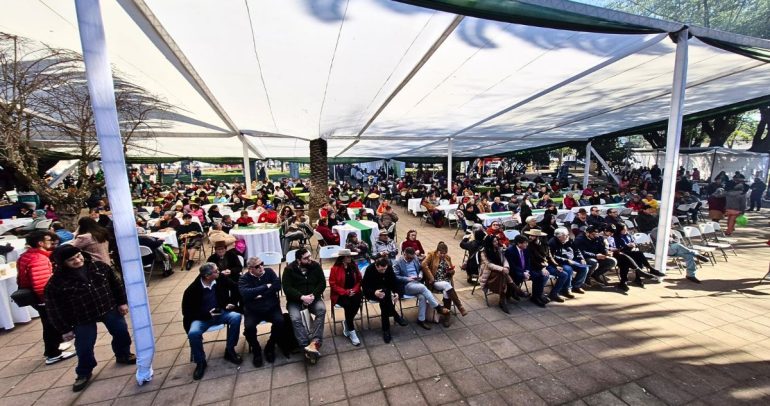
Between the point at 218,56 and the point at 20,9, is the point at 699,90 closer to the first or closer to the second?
the point at 218,56

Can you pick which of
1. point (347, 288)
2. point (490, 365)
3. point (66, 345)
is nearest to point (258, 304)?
point (347, 288)

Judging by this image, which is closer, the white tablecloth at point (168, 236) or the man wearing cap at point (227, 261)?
the man wearing cap at point (227, 261)

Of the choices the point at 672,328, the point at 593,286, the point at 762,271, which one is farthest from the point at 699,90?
the point at 672,328

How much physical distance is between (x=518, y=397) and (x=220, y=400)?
9.16ft

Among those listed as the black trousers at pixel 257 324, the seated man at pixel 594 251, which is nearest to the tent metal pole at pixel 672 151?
the seated man at pixel 594 251

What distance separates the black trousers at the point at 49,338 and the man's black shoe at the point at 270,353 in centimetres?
231

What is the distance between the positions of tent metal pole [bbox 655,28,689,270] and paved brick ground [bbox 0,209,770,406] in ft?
3.79

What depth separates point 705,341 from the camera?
3715 millimetres

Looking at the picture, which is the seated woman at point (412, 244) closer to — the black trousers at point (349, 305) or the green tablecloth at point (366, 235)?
the black trousers at point (349, 305)

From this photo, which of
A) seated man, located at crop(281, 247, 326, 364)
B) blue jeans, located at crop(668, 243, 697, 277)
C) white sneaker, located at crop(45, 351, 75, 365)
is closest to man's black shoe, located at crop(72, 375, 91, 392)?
white sneaker, located at crop(45, 351, 75, 365)

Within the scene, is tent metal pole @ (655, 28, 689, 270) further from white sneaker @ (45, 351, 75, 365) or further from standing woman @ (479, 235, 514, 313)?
white sneaker @ (45, 351, 75, 365)

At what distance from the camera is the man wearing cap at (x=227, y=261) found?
4.04m

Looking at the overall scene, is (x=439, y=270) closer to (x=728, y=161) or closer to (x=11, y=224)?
(x=11, y=224)

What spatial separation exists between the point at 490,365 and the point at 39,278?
5.15m
